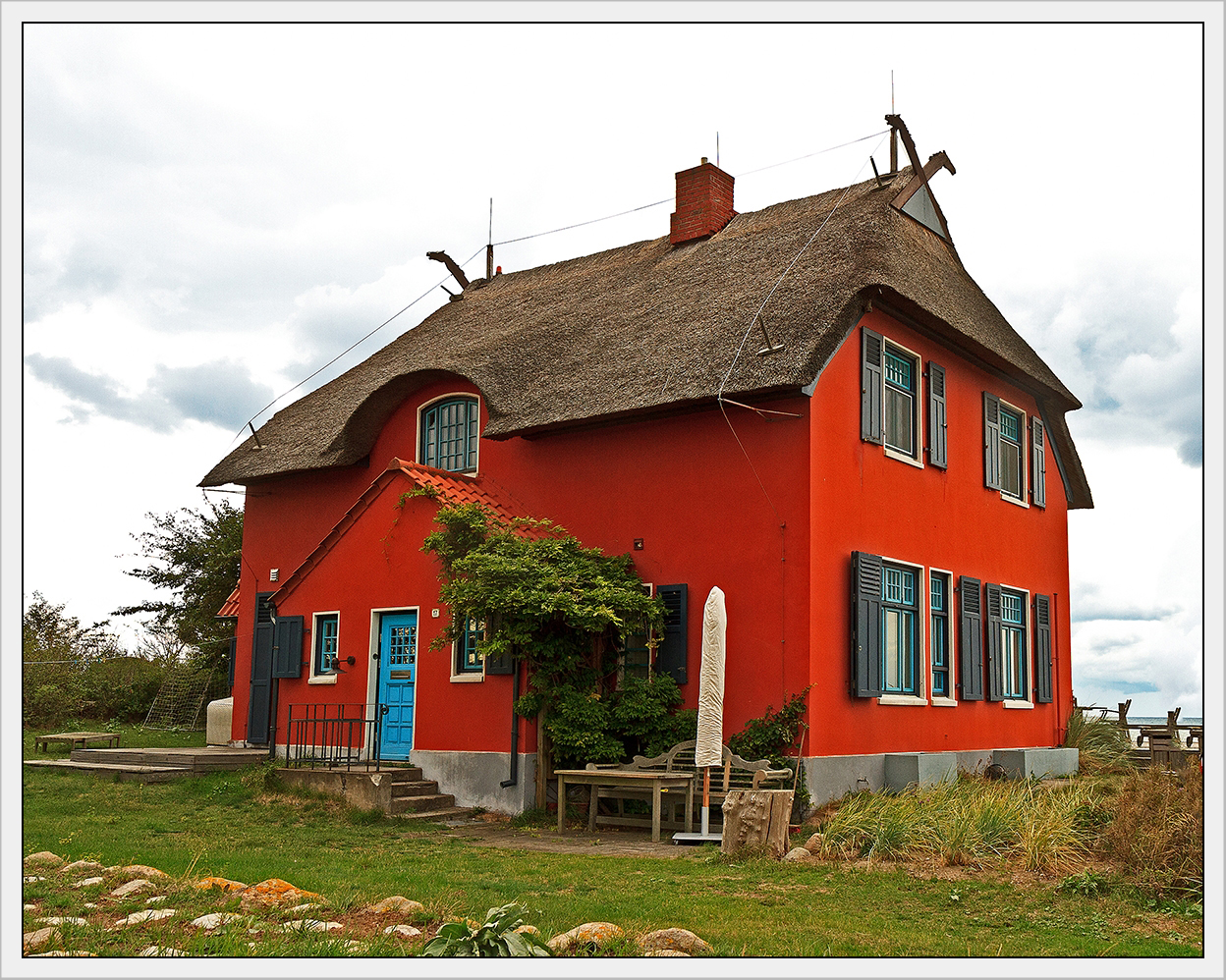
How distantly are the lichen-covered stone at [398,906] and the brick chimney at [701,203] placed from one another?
13766 mm

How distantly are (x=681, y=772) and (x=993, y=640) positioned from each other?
617 centimetres

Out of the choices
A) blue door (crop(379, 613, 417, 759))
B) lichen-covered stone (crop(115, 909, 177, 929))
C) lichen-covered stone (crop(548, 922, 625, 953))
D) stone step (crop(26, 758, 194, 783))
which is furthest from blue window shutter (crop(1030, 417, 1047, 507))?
lichen-covered stone (crop(115, 909, 177, 929))

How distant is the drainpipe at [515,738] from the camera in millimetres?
13070

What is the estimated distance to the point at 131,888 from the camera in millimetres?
7328

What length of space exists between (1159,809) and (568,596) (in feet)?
20.1

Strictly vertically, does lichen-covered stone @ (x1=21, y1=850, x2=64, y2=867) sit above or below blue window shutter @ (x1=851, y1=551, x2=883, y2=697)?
below

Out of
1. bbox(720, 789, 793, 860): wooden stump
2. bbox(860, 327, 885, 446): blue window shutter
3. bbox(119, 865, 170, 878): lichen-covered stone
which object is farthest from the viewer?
bbox(860, 327, 885, 446): blue window shutter

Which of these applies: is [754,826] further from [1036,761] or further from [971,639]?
[1036,761]

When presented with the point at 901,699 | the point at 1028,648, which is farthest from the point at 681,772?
the point at 1028,648

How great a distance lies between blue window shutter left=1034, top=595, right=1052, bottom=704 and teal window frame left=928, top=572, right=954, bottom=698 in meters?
3.31

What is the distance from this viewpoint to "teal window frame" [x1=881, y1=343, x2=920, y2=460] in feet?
48.8

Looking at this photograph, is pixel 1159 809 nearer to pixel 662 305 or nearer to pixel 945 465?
pixel 945 465

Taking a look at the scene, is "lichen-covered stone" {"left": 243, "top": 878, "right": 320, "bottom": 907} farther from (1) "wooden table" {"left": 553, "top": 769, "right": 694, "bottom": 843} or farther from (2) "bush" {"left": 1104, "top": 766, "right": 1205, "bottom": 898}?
(2) "bush" {"left": 1104, "top": 766, "right": 1205, "bottom": 898}

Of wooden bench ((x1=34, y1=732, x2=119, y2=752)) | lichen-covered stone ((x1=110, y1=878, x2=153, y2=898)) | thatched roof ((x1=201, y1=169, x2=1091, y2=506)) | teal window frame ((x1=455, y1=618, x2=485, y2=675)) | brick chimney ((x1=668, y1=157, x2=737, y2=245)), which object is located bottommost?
lichen-covered stone ((x1=110, y1=878, x2=153, y2=898))
